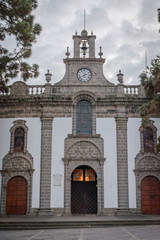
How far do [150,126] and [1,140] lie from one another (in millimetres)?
10012

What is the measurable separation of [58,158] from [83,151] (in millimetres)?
1693

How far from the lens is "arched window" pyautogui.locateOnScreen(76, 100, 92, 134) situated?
20.7m

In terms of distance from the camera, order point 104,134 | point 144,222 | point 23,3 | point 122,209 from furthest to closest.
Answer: point 104,134, point 122,209, point 144,222, point 23,3

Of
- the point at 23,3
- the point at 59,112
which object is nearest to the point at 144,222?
the point at 59,112

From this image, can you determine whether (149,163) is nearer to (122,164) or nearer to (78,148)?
(122,164)

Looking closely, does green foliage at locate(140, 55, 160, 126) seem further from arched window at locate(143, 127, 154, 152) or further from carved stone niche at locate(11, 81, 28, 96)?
carved stone niche at locate(11, 81, 28, 96)

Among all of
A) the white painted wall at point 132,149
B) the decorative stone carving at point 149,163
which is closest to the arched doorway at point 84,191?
the white painted wall at point 132,149

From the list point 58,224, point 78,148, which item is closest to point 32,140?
point 78,148

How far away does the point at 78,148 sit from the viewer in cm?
2028

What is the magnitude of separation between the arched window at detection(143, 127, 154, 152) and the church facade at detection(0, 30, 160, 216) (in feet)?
0.22

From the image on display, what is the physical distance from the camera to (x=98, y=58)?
21.7m

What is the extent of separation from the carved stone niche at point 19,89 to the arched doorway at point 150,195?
395 inches

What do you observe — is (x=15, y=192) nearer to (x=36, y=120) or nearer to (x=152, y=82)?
(x=36, y=120)

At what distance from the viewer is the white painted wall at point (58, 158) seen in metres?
19.4
